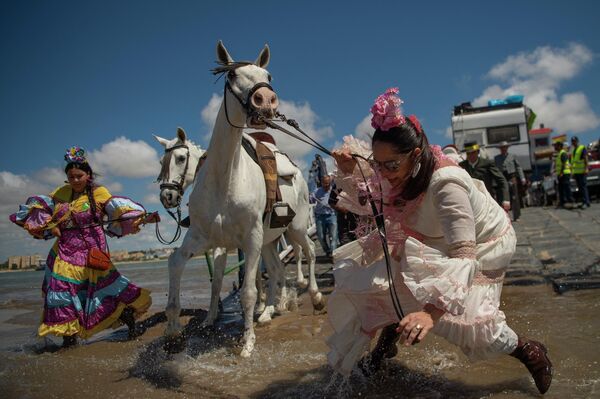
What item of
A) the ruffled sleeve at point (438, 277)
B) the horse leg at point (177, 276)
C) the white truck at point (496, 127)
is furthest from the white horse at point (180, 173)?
the white truck at point (496, 127)

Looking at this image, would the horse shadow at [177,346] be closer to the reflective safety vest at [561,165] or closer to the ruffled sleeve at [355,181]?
the ruffled sleeve at [355,181]

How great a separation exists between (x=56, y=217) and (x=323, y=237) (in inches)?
254

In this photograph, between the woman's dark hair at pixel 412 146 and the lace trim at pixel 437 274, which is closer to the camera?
the lace trim at pixel 437 274

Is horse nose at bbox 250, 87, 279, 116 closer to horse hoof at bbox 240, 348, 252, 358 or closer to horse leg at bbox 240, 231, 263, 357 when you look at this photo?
horse leg at bbox 240, 231, 263, 357

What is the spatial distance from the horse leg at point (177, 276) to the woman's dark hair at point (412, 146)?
7.66 feet

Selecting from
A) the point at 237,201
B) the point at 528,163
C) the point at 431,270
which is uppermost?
the point at 528,163

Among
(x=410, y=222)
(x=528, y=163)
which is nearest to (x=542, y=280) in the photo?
(x=410, y=222)

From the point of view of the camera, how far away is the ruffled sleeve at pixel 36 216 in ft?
17.3

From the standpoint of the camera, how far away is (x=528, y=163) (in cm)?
1897

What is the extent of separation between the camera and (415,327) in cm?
213

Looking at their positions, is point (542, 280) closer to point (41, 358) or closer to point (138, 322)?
point (138, 322)

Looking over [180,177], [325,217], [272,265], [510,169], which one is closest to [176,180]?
[180,177]

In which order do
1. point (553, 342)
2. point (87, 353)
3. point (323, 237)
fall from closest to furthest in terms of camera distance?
point (553, 342), point (87, 353), point (323, 237)

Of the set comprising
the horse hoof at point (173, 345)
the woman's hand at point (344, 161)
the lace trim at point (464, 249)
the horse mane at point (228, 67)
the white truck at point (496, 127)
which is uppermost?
the white truck at point (496, 127)
